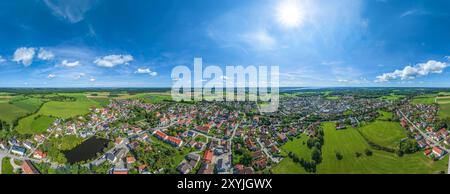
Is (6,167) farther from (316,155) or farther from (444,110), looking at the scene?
(444,110)

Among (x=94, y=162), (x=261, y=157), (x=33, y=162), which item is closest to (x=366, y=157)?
(x=261, y=157)

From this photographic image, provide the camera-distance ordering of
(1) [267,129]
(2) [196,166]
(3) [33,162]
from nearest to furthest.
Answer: (2) [196,166] < (3) [33,162] < (1) [267,129]

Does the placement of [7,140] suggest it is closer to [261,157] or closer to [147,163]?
[147,163]

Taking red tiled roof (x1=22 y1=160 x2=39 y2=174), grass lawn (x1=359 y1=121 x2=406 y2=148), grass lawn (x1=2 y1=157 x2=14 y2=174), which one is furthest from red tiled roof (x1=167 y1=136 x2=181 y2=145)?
grass lawn (x1=359 y1=121 x2=406 y2=148)

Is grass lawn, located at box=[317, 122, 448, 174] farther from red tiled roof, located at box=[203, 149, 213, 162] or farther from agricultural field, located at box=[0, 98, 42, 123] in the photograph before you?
agricultural field, located at box=[0, 98, 42, 123]

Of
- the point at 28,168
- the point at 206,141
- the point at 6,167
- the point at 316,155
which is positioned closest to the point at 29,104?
the point at 6,167
